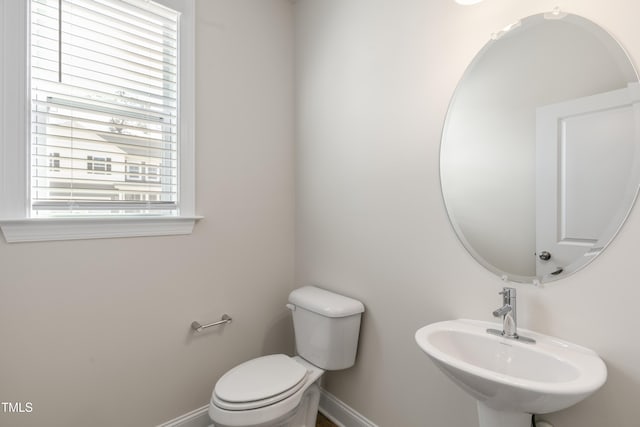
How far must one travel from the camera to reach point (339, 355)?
164 cm

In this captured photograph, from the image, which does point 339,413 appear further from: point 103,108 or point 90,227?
point 103,108

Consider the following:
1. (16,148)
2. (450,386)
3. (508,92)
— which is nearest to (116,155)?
(16,148)

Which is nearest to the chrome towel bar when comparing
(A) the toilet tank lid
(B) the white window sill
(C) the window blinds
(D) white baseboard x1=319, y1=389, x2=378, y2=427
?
(A) the toilet tank lid

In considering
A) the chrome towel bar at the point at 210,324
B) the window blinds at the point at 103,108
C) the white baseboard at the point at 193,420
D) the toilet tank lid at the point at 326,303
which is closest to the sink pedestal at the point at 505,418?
the toilet tank lid at the point at 326,303

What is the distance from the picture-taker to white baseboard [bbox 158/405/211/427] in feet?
5.47

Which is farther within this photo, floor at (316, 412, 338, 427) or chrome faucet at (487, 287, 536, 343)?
floor at (316, 412, 338, 427)

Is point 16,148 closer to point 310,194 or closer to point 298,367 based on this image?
point 310,194

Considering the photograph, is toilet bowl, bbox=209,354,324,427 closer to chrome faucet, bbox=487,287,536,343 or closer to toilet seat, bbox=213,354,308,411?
toilet seat, bbox=213,354,308,411

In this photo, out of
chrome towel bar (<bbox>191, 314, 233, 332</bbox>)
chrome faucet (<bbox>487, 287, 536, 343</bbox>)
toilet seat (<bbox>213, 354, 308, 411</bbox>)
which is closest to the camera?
chrome faucet (<bbox>487, 287, 536, 343</bbox>)

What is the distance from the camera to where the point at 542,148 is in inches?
42.9

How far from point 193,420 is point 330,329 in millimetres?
923

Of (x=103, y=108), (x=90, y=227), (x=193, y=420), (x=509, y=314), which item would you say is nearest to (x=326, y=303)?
→ (x=509, y=314)

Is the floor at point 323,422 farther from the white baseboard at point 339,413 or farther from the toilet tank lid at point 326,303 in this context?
the toilet tank lid at point 326,303

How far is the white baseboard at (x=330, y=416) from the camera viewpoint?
168cm
